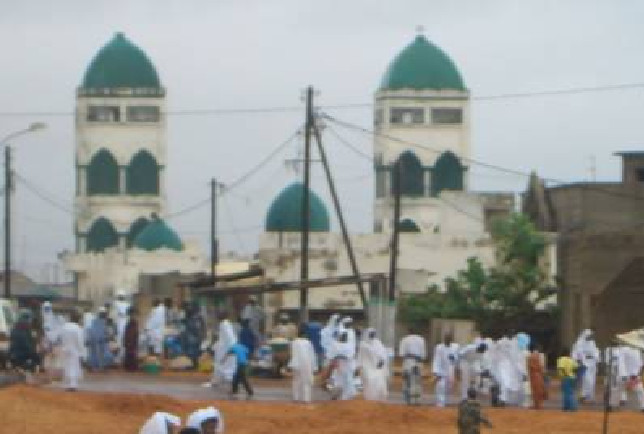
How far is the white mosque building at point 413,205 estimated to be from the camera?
217 ft

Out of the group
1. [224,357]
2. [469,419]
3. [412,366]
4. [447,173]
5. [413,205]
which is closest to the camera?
[469,419]

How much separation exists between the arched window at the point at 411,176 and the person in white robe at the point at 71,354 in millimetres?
55474

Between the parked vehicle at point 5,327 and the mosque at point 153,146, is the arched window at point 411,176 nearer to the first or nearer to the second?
the mosque at point 153,146

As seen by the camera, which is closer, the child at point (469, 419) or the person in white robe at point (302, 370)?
the child at point (469, 419)

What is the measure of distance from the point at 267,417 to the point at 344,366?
449 cm

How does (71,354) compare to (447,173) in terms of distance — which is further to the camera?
(447,173)

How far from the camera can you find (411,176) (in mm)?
92312

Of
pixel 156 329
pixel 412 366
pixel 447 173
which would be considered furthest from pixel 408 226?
pixel 412 366

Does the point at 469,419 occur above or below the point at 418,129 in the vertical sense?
below

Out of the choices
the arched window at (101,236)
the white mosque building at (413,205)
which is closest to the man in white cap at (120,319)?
the white mosque building at (413,205)

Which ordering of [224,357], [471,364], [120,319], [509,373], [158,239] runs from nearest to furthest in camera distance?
1. [509,373]
2. [471,364]
3. [224,357]
4. [120,319]
5. [158,239]

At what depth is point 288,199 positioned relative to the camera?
81500 mm

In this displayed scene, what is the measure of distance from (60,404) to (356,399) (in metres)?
4.48

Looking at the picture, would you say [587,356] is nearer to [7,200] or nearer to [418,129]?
[7,200]
